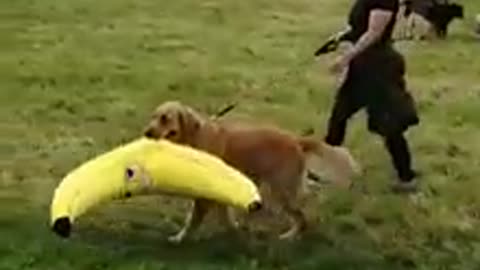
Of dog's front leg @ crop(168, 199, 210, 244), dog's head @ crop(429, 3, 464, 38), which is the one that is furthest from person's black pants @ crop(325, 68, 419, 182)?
dog's head @ crop(429, 3, 464, 38)

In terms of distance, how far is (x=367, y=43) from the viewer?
7.81m

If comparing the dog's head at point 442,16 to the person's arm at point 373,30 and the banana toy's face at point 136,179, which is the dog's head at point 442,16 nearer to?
the person's arm at point 373,30

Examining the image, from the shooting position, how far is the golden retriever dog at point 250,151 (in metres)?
7.08

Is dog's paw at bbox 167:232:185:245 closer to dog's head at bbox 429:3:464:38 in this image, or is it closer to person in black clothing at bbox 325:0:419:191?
person in black clothing at bbox 325:0:419:191

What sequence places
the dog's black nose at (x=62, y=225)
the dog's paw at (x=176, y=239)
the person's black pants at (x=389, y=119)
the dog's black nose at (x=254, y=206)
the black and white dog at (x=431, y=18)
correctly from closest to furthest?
the dog's black nose at (x=62, y=225), the dog's black nose at (x=254, y=206), the dog's paw at (x=176, y=239), the person's black pants at (x=389, y=119), the black and white dog at (x=431, y=18)

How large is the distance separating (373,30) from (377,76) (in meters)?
0.38

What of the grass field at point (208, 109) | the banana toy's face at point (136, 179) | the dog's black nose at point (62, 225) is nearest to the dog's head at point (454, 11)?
the grass field at point (208, 109)

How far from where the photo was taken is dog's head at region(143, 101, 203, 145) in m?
7.02

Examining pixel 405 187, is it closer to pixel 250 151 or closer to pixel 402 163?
pixel 402 163

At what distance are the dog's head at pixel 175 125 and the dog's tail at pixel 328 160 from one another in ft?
2.03

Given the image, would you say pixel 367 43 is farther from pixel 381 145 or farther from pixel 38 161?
pixel 38 161

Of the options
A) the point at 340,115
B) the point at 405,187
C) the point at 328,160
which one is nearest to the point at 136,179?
the point at 328,160

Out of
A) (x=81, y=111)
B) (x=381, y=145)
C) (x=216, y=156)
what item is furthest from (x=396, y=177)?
(x=81, y=111)

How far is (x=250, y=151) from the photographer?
720cm
